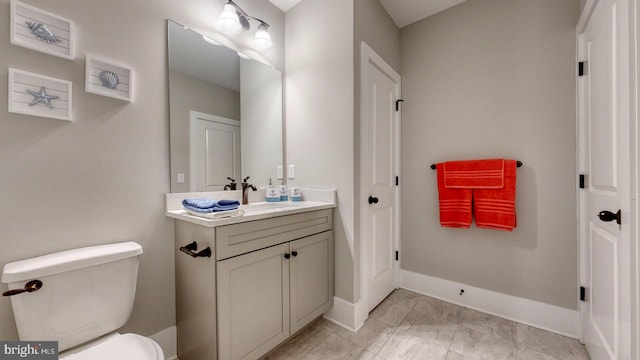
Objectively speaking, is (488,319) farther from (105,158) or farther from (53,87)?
(53,87)

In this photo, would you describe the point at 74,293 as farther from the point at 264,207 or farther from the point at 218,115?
the point at 218,115

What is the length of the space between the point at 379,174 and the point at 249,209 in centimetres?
115

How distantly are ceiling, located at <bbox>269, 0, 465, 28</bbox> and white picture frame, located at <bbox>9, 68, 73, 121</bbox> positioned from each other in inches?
66.5

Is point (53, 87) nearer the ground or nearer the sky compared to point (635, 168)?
nearer the sky

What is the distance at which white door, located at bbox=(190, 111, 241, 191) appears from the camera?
5.31ft

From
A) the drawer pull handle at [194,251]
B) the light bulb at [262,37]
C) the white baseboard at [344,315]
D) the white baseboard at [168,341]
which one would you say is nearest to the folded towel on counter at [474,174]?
the white baseboard at [344,315]

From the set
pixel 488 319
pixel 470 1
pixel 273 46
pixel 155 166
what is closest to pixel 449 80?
pixel 470 1

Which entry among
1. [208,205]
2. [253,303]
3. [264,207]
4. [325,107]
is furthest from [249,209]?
[325,107]

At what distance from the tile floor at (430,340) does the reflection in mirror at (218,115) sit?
4.07ft

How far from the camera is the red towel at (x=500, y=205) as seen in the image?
185 centimetres

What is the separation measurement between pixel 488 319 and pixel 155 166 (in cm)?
263

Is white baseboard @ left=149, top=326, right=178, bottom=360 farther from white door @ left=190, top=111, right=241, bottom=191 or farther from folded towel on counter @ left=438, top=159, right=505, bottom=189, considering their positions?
folded towel on counter @ left=438, top=159, right=505, bottom=189

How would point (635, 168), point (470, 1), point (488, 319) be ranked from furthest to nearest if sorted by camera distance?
point (470, 1) → point (488, 319) → point (635, 168)

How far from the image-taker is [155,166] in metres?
1.44
